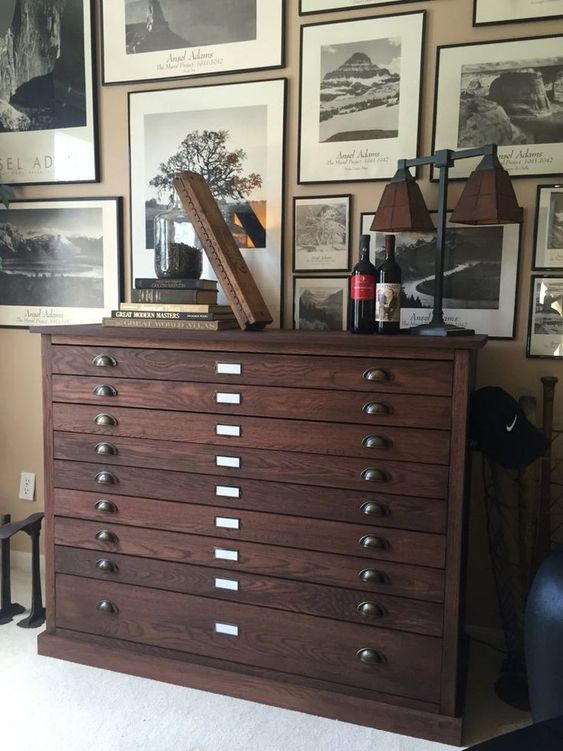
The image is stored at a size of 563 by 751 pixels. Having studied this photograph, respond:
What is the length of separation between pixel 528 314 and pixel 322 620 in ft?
3.86

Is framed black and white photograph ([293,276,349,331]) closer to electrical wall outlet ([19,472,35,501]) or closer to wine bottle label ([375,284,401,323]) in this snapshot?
wine bottle label ([375,284,401,323])

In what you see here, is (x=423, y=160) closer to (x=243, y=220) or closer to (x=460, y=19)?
(x=460, y=19)

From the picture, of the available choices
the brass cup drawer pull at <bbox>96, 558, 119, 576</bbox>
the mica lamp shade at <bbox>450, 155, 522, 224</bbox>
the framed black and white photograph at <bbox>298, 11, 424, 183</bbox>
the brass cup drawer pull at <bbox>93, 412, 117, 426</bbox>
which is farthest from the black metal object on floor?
the mica lamp shade at <bbox>450, 155, 522, 224</bbox>

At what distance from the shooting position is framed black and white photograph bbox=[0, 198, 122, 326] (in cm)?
253

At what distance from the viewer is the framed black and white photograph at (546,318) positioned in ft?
6.66

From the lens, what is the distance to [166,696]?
1943mm

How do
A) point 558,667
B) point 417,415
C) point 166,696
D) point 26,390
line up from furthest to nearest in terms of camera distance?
point 26,390, point 166,696, point 417,415, point 558,667

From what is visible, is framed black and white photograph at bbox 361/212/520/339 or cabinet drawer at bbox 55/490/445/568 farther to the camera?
framed black and white photograph at bbox 361/212/520/339

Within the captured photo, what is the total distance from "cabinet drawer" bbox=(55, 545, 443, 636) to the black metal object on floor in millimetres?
308

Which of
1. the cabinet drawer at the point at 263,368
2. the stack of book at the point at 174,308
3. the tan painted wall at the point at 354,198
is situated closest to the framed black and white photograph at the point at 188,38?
the tan painted wall at the point at 354,198

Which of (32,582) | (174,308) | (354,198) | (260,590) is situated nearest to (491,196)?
(354,198)

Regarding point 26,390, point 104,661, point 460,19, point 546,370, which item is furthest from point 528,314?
point 26,390

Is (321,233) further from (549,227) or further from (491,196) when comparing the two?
(549,227)

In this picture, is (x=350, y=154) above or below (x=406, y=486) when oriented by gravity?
above
